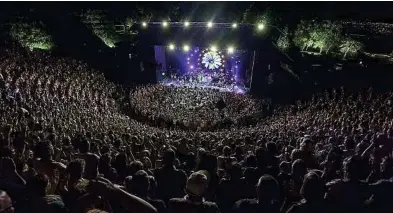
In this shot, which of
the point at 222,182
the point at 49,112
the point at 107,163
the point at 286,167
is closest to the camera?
the point at 222,182

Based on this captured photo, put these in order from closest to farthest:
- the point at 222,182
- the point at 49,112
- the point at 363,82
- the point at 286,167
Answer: the point at 222,182 < the point at 286,167 < the point at 49,112 < the point at 363,82

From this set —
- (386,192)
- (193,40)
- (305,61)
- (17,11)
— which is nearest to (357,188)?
(386,192)

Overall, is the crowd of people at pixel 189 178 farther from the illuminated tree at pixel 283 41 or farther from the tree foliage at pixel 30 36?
the illuminated tree at pixel 283 41

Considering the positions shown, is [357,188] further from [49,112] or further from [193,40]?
[193,40]

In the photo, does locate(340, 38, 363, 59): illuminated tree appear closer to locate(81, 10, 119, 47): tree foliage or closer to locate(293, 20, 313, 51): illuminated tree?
locate(293, 20, 313, 51): illuminated tree

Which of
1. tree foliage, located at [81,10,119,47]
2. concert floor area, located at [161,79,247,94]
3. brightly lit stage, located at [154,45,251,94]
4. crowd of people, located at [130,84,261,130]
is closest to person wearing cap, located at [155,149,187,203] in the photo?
crowd of people, located at [130,84,261,130]

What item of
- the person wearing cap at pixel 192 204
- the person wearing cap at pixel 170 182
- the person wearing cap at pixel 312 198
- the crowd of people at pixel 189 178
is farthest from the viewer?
the person wearing cap at pixel 170 182

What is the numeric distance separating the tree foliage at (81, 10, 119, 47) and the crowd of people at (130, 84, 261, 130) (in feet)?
49.8

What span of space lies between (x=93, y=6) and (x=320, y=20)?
26267 millimetres

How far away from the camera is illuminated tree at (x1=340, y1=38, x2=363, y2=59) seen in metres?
37.0

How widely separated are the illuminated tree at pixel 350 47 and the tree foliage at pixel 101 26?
80.4ft

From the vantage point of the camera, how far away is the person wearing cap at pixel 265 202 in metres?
3.73

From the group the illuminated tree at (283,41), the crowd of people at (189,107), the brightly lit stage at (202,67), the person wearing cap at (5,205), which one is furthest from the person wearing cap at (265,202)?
the illuminated tree at (283,41)

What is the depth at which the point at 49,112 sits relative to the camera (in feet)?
45.2
